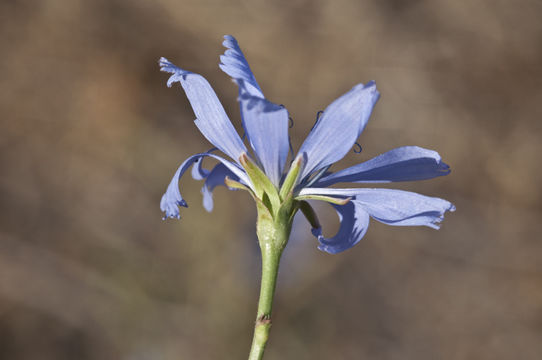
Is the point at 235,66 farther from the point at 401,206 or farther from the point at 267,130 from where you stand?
the point at 401,206

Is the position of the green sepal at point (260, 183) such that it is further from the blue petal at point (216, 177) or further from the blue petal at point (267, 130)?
the blue petal at point (216, 177)

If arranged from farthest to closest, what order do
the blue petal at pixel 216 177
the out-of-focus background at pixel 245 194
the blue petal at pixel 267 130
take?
the out-of-focus background at pixel 245 194 → the blue petal at pixel 216 177 → the blue petal at pixel 267 130

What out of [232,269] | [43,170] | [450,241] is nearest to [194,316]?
[232,269]

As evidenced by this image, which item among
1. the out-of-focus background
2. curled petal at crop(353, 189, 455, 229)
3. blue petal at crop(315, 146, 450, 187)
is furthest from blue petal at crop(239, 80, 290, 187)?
the out-of-focus background

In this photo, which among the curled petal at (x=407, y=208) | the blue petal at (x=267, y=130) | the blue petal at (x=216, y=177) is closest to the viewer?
the blue petal at (x=267, y=130)

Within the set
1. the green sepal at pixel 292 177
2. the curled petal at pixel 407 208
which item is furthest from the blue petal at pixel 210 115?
the curled petal at pixel 407 208

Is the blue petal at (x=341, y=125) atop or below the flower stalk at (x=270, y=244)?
atop
